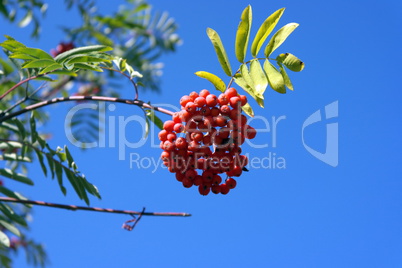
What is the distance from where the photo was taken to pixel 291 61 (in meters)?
1.90

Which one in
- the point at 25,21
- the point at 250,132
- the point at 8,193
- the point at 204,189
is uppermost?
the point at 25,21

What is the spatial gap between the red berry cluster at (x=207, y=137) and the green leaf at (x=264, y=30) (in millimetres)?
211

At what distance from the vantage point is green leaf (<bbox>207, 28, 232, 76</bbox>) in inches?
75.2

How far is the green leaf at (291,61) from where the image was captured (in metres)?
1.89

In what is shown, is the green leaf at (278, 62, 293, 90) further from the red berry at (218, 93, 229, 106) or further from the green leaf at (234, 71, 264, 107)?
the red berry at (218, 93, 229, 106)

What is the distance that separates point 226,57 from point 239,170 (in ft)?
1.51

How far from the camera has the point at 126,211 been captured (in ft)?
6.62

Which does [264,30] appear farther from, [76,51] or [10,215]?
[10,215]

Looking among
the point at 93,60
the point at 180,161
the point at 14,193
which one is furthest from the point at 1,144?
the point at 180,161

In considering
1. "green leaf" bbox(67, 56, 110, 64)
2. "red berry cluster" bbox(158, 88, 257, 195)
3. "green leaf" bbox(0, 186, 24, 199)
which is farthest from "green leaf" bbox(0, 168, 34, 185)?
"red berry cluster" bbox(158, 88, 257, 195)

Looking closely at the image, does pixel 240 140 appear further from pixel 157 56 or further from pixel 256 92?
pixel 157 56

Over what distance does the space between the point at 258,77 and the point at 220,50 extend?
0.19 meters

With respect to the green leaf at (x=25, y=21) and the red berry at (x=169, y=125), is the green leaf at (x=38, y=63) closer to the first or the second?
the red berry at (x=169, y=125)

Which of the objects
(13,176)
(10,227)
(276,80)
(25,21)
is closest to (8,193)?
(13,176)
